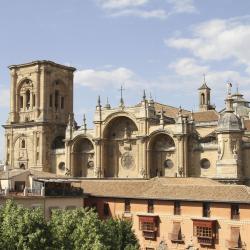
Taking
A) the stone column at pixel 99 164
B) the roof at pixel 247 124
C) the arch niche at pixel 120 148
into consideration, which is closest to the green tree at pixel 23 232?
the arch niche at pixel 120 148

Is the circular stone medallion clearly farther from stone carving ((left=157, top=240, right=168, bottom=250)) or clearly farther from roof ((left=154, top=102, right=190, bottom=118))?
stone carving ((left=157, top=240, right=168, bottom=250))

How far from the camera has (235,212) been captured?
47438 millimetres

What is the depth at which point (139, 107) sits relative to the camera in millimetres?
74312

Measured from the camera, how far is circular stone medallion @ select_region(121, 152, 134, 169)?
77875 mm

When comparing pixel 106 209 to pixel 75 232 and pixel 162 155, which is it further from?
pixel 162 155

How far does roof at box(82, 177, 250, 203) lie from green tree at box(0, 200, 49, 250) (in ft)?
57.0

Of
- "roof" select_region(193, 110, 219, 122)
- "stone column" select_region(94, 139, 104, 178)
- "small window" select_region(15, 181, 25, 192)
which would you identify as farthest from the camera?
"roof" select_region(193, 110, 219, 122)

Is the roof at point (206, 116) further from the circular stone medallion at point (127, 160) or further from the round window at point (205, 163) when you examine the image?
the circular stone medallion at point (127, 160)

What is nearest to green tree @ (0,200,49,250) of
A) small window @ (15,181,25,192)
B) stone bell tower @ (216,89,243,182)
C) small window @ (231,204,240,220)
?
small window @ (231,204,240,220)

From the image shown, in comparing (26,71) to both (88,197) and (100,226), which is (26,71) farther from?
(100,226)

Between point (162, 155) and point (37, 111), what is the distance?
23594 mm

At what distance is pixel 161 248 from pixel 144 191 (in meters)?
6.36

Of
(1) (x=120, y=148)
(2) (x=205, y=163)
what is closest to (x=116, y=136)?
(1) (x=120, y=148)

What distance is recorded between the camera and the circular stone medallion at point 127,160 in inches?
3066
